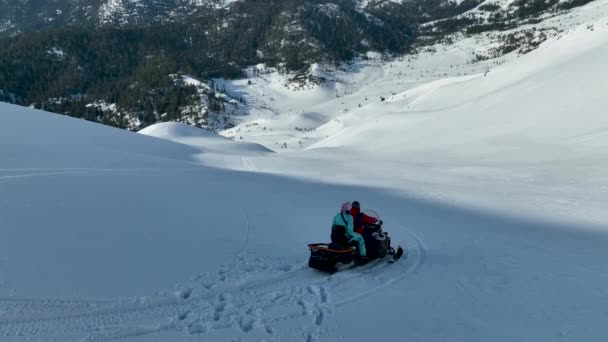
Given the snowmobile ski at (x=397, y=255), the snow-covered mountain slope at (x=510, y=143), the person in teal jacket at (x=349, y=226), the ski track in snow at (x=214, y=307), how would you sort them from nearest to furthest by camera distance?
the ski track in snow at (x=214, y=307) < the person in teal jacket at (x=349, y=226) < the snowmobile ski at (x=397, y=255) < the snow-covered mountain slope at (x=510, y=143)

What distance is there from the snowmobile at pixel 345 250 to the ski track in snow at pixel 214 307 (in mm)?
244

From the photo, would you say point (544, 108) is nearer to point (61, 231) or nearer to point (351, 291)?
point (351, 291)

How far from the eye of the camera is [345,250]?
865 cm

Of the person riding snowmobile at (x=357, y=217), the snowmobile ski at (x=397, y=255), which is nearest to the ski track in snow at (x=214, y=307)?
the snowmobile ski at (x=397, y=255)

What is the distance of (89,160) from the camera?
67.0ft

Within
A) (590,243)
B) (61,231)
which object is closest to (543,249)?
(590,243)

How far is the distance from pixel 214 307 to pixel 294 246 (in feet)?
13.2

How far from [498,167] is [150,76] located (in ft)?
514

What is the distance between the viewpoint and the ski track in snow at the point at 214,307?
224 inches

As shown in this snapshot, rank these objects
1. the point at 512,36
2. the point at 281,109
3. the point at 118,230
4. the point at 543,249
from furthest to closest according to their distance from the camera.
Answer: the point at 512,36 → the point at 281,109 → the point at 543,249 → the point at 118,230

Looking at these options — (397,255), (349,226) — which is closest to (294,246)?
(349,226)

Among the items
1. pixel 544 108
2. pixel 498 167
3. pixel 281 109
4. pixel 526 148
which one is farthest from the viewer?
pixel 281 109

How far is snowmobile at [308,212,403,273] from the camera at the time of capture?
8.45 metres

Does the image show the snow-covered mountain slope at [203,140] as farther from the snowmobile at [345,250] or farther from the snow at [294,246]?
the snowmobile at [345,250]
